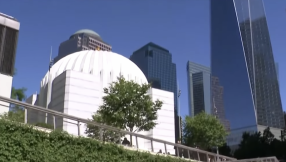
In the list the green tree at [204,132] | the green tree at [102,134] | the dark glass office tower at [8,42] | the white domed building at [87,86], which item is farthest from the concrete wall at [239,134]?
the green tree at [102,134]

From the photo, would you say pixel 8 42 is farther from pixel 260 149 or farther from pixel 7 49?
pixel 260 149

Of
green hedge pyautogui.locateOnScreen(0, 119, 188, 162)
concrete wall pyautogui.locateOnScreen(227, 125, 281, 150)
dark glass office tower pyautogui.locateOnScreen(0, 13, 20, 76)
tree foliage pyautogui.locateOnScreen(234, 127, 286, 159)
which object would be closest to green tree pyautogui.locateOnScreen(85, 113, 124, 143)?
green hedge pyautogui.locateOnScreen(0, 119, 188, 162)

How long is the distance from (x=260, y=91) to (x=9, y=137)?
4824 inches

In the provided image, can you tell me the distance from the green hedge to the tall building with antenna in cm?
1316

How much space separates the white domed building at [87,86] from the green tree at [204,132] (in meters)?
22.4

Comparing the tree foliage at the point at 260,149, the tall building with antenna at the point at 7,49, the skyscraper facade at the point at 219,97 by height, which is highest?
the skyscraper facade at the point at 219,97

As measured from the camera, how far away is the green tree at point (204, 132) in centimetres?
3966

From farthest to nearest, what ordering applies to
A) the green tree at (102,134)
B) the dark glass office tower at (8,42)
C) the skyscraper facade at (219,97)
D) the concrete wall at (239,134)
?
the skyscraper facade at (219,97) < the concrete wall at (239,134) < the dark glass office tower at (8,42) < the green tree at (102,134)

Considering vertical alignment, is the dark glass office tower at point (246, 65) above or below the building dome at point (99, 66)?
above

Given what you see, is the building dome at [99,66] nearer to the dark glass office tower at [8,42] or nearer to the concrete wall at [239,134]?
the dark glass office tower at [8,42]

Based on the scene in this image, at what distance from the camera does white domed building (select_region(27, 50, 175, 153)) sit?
2371 inches

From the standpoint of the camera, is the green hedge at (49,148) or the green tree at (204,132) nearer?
the green hedge at (49,148)

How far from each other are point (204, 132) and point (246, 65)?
3467 inches

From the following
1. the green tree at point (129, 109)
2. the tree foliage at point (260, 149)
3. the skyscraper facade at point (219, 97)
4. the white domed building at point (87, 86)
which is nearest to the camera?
the green tree at point (129, 109)
